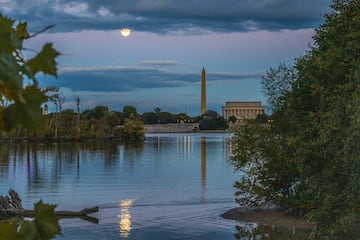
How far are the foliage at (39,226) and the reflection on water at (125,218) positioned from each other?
21206 millimetres

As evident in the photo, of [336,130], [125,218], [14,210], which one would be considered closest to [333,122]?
[336,130]

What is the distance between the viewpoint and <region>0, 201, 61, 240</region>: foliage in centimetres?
122

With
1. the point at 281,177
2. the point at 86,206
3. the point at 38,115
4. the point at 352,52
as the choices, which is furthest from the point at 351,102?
the point at 86,206

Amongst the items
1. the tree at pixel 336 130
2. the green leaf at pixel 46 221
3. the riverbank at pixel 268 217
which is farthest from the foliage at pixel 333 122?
the green leaf at pixel 46 221

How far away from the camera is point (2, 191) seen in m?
35.7

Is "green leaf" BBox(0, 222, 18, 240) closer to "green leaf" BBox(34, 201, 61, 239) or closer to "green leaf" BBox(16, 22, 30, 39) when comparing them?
"green leaf" BBox(34, 201, 61, 239)

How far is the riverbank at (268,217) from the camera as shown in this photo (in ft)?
79.2

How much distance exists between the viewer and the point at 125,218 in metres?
26.3

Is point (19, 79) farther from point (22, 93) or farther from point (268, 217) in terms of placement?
point (268, 217)

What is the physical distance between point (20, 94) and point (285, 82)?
2567 cm

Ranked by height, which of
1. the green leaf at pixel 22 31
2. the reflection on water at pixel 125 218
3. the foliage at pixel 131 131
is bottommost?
the reflection on water at pixel 125 218

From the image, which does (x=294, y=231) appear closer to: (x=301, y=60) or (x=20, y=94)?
(x=301, y=60)

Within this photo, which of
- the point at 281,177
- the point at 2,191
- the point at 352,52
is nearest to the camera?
the point at 352,52

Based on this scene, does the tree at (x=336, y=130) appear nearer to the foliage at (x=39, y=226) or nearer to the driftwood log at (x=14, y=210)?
the driftwood log at (x=14, y=210)
